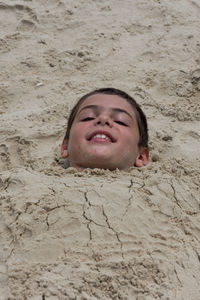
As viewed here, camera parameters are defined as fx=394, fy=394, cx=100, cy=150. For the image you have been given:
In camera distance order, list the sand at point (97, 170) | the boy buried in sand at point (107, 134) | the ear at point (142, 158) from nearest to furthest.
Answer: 1. the sand at point (97, 170)
2. the boy buried in sand at point (107, 134)
3. the ear at point (142, 158)

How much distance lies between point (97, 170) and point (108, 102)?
2.10ft

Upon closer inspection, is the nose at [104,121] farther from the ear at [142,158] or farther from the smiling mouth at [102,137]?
the ear at [142,158]

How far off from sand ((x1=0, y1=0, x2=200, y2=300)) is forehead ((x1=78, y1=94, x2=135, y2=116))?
1.26 ft

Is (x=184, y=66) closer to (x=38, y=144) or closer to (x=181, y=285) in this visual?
(x=38, y=144)

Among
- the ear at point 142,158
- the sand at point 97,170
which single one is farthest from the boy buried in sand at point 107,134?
the sand at point 97,170

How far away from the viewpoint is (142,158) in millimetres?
2879

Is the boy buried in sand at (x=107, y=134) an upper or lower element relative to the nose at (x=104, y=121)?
lower

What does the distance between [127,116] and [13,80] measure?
1616 millimetres

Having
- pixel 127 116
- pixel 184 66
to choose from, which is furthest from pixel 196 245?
pixel 184 66

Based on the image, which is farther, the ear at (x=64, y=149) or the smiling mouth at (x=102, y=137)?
the ear at (x=64, y=149)

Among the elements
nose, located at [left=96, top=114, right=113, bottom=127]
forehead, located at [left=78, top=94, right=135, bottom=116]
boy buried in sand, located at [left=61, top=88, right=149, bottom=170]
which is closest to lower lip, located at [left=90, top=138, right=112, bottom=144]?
boy buried in sand, located at [left=61, top=88, right=149, bottom=170]

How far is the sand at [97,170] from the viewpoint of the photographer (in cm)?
170

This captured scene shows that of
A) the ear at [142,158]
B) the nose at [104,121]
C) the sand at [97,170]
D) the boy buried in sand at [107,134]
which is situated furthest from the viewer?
the ear at [142,158]

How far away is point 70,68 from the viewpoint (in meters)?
4.06
